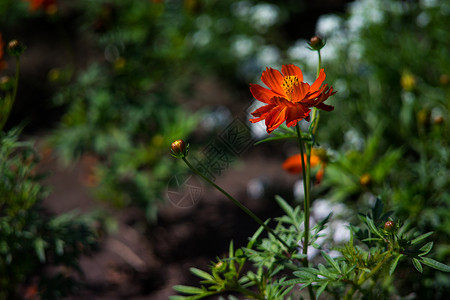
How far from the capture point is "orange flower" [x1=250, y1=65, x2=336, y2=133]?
97 cm

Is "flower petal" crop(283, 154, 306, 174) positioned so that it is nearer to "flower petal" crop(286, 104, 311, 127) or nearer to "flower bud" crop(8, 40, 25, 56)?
"flower petal" crop(286, 104, 311, 127)

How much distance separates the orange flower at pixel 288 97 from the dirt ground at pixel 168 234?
4.04 feet

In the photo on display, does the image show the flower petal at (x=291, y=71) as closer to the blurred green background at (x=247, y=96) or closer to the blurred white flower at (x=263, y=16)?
the blurred green background at (x=247, y=96)

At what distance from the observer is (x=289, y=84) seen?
108cm

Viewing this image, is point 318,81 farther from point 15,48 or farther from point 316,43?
point 15,48

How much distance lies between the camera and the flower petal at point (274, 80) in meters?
1.07

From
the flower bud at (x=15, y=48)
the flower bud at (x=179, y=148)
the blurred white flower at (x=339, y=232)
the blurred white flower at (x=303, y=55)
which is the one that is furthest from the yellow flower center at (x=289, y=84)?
the blurred white flower at (x=303, y=55)

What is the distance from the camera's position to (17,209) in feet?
5.13

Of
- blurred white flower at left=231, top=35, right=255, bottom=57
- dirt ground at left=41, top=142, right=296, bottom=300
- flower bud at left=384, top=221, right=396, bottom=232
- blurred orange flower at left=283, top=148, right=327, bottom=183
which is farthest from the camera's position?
blurred white flower at left=231, top=35, right=255, bottom=57

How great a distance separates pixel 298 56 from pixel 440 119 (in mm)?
1366

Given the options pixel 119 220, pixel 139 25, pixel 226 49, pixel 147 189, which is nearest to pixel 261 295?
pixel 147 189

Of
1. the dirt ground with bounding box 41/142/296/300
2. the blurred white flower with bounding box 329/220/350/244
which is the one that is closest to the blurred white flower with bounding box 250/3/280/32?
the dirt ground with bounding box 41/142/296/300

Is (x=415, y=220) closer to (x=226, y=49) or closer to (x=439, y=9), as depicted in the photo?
(x=439, y=9)

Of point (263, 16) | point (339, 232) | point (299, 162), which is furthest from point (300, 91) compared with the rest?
point (263, 16)
